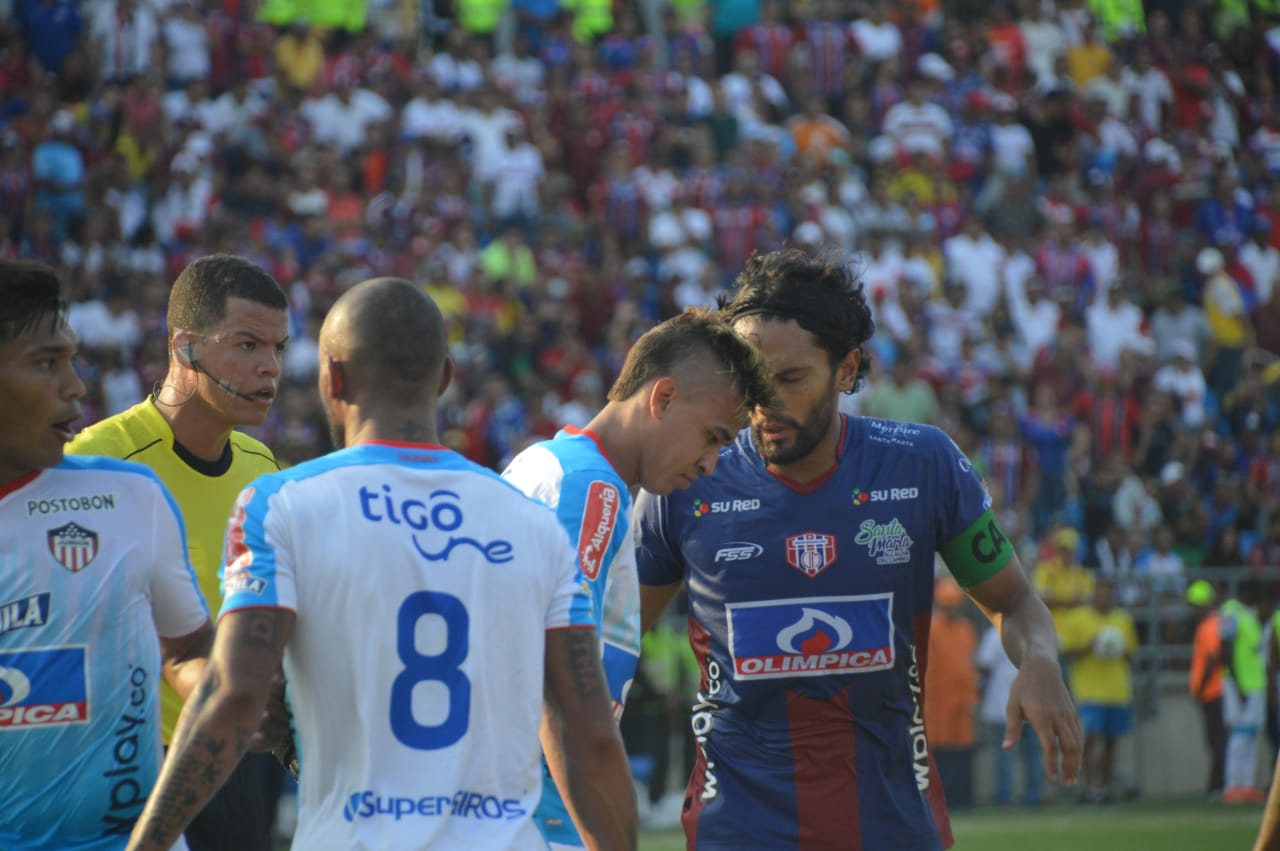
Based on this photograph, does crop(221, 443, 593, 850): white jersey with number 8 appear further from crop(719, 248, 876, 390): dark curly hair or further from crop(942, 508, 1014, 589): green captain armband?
crop(942, 508, 1014, 589): green captain armband

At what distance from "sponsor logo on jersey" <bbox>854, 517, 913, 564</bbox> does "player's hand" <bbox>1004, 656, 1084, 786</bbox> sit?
0.65 m

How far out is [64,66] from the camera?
2094 cm

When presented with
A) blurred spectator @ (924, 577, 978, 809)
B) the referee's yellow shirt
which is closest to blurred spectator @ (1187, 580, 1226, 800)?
blurred spectator @ (924, 577, 978, 809)

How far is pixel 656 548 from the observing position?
576cm

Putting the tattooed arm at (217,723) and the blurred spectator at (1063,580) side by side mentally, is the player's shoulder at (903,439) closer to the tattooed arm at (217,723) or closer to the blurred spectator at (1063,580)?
the tattooed arm at (217,723)

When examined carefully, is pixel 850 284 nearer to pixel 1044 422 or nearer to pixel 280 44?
pixel 1044 422

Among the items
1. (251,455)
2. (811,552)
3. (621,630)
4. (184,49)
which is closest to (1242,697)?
(811,552)

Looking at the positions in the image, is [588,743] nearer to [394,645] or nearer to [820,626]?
[394,645]

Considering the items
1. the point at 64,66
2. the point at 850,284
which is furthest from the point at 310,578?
the point at 64,66

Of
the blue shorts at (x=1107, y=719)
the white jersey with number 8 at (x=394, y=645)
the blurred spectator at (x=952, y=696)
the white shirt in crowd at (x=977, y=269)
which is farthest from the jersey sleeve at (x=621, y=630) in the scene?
the white shirt in crowd at (x=977, y=269)

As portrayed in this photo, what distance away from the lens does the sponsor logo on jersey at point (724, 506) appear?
5645 mm

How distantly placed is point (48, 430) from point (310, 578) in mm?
1011

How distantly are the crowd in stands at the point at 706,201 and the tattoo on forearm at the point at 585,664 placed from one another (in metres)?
12.1

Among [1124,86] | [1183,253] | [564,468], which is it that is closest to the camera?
[564,468]
